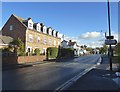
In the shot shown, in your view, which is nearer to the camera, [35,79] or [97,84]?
[97,84]

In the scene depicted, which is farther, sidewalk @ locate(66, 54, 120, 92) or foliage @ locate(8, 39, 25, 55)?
foliage @ locate(8, 39, 25, 55)

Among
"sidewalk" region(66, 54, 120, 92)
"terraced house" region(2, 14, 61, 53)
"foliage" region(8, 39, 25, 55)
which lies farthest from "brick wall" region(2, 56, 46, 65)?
"sidewalk" region(66, 54, 120, 92)

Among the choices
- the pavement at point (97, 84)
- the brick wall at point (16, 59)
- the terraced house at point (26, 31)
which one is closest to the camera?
the pavement at point (97, 84)

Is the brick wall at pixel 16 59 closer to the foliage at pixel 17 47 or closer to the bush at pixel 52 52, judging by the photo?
the foliage at pixel 17 47

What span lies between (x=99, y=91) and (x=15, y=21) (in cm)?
4731

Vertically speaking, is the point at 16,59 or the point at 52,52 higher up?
the point at 52,52

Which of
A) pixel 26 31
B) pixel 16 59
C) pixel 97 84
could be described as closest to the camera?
pixel 97 84

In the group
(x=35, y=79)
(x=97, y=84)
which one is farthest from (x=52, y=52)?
(x=97, y=84)

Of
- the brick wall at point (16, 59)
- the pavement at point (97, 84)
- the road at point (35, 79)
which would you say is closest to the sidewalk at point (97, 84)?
the pavement at point (97, 84)

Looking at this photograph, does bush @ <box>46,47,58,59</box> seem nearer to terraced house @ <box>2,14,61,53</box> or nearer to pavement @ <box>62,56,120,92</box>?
terraced house @ <box>2,14,61,53</box>

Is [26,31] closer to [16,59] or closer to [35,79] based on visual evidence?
[16,59]

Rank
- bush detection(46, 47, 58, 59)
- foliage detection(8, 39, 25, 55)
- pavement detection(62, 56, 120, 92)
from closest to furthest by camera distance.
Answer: pavement detection(62, 56, 120, 92) → foliage detection(8, 39, 25, 55) → bush detection(46, 47, 58, 59)

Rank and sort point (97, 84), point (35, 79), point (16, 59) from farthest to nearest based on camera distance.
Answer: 1. point (16, 59)
2. point (35, 79)
3. point (97, 84)

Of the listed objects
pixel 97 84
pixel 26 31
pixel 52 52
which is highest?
pixel 26 31
